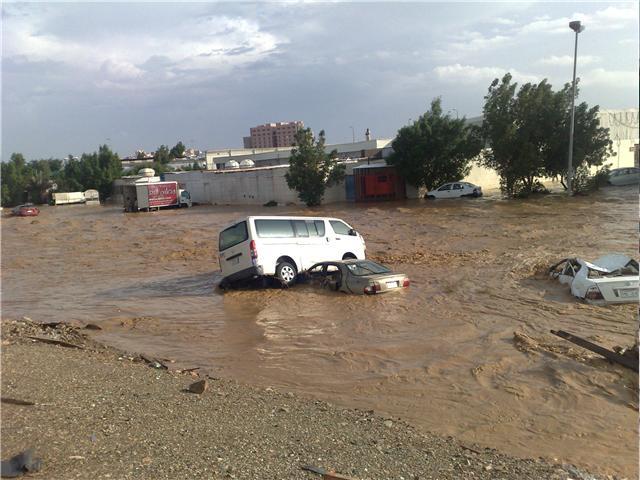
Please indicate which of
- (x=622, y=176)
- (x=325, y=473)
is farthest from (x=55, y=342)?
(x=622, y=176)

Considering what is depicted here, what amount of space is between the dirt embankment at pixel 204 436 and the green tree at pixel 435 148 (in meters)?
37.9

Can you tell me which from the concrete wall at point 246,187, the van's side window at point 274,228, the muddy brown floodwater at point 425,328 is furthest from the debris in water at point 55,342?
the concrete wall at point 246,187

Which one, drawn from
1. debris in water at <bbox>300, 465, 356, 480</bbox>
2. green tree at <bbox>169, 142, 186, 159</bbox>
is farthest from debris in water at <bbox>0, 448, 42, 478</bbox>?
green tree at <bbox>169, 142, 186, 159</bbox>

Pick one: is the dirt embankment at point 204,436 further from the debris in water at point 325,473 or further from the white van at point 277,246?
the white van at point 277,246

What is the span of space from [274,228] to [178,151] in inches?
5211

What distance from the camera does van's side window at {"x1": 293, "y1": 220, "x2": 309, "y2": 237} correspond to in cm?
1551

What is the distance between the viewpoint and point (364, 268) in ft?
46.2

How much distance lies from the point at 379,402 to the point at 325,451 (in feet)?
7.50

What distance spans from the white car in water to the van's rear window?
26.1ft

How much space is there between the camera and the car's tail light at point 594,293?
11391 mm

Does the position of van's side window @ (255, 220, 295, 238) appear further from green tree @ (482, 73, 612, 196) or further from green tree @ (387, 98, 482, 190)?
green tree @ (387, 98, 482, 190)

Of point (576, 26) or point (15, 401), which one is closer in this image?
point (15, 401)

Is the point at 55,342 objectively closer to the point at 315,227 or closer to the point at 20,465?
the point at 20,465

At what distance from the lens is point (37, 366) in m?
7.72
